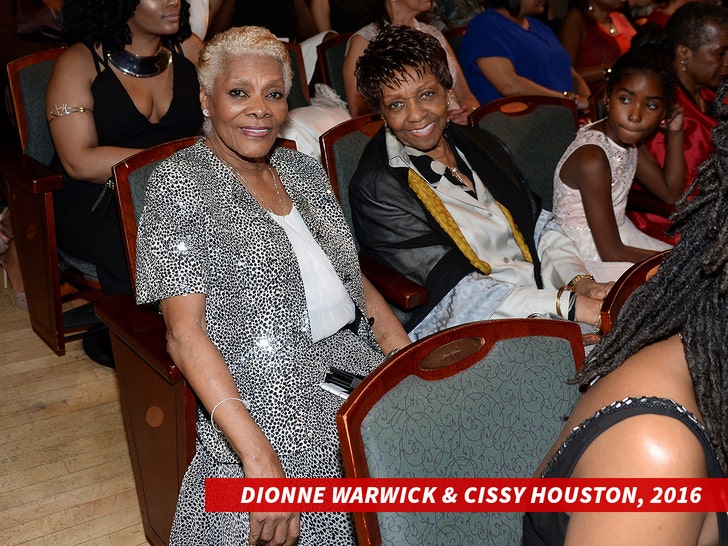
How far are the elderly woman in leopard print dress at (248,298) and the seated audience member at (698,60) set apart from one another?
2.00m

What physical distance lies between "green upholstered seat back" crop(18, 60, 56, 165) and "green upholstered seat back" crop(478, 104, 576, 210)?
5.03ft

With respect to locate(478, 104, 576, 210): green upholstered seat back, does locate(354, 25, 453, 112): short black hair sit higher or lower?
higher

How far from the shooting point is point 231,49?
199 cm

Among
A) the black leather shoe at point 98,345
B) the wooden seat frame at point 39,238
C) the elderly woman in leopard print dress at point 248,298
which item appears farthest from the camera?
the black leather shoe at point 98,345

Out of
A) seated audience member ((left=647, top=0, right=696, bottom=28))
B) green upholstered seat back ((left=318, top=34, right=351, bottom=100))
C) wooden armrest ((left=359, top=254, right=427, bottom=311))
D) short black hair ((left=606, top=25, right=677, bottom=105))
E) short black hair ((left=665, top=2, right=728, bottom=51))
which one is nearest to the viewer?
wooden armrest ((left=359, top=254, right=427, bottom=311))

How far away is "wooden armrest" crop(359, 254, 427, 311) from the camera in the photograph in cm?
225

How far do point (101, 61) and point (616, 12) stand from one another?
344cm

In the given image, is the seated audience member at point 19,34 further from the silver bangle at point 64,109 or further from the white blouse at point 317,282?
the white blouse at point 317,282

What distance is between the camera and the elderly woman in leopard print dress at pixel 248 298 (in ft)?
5.77

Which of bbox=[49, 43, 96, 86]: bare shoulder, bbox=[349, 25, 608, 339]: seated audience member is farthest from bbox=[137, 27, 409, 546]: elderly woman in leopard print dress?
bbox=[49, 43, 96, 86]: bare shoulder

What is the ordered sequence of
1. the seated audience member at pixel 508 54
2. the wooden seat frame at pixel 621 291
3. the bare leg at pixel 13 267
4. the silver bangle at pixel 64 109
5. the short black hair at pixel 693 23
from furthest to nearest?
1. the seated audience member at pixel 508 54
2. the bare leg at pixel 13 267
3. the short black hair at pixel 693 23
4. the silver bangle at pixel 64 109
5. the wooden seat frame at pixel 621 291

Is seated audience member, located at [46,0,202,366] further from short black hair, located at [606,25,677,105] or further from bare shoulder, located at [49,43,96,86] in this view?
short black hair, located at [606,25,677,105]

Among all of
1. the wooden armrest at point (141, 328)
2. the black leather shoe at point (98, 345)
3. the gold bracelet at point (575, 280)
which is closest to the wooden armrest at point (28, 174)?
the black leather shoe at point (98, 345)

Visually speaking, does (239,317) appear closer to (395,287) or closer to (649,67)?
(395,287)
